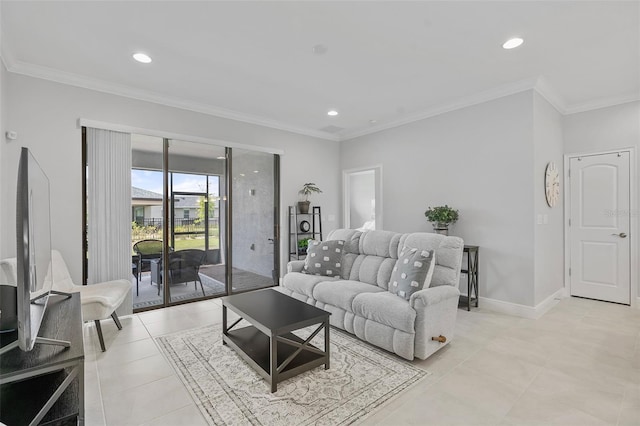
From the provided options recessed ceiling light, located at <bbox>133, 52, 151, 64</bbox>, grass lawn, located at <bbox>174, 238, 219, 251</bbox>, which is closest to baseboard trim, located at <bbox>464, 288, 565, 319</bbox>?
grass lawn, located at <bbox>174, 238, 219, 251</bbox>

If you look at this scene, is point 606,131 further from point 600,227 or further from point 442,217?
point 442,217

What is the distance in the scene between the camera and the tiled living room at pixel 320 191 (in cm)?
216

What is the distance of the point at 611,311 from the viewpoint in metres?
3.77

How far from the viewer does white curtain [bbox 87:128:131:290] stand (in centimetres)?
348

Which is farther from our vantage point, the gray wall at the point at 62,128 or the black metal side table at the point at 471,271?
the black metal side table at the point at 471,271

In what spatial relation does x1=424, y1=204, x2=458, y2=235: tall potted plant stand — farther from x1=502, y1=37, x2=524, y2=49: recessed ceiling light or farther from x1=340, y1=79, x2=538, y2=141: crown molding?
x1=502, y1=37, x2=524, y2=49: recessed ceiling light

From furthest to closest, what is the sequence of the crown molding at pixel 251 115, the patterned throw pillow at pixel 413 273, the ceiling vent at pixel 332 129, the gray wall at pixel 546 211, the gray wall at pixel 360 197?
1. the gray wall at pixel 360 197
2. the ceiling vent at pixel 332 129
3. the gray wall at pixel 546 211
4. the crown molding at pixel 251 115
5. the patterned throw pillow at pixel 413 273

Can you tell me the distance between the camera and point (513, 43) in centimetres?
274

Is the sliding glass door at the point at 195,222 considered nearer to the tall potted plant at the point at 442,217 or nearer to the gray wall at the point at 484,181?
the gray wall at the point at 484,181

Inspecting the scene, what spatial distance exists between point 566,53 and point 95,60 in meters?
4.49

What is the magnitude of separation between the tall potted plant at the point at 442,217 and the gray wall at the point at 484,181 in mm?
125

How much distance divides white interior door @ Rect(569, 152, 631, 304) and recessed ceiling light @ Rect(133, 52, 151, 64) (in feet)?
17.7

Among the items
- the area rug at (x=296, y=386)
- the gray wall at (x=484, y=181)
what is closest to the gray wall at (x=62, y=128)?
the area rug at (x=296, y=386)

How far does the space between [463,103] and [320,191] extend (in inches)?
100
